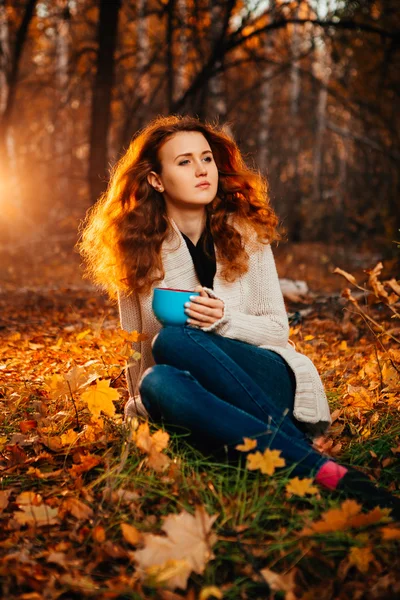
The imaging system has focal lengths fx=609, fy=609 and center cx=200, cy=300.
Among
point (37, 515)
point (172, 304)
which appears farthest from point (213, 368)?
point (37, 515)

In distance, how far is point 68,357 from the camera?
370cm

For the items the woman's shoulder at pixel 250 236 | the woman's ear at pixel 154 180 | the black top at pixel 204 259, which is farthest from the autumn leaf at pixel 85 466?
the woman's ear at pixel 154 180

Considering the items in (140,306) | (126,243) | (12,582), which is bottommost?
(12,582)

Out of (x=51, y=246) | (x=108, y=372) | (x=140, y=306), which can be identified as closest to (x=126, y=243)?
(x=140, y=306)

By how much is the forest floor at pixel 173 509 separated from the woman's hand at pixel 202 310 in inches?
14.4

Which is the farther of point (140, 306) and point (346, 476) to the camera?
point (140, 306)

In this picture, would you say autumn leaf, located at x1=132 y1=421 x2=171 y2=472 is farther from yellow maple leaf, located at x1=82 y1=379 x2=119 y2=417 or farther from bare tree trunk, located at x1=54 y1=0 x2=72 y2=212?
bare tree trunk, located at x1=54 y1=0 x2=72 y2=212

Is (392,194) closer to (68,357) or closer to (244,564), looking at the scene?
(68,357)

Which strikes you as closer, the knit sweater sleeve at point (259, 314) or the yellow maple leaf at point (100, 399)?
the yellow maple leaf at point (100, 399)

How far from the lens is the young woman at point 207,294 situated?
214cm

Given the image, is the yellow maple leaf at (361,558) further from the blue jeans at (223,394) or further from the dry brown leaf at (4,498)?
the dry brown leaf at (4,498)

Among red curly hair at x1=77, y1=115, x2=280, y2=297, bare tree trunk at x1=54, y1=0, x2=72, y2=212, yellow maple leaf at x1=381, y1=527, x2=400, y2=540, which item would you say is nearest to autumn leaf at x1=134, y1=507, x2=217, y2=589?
yellow maple leaf at x1=381, y1=527, x2=400, y2=540

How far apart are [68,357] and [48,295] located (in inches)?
105

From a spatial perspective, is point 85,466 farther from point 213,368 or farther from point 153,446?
point 213,368
